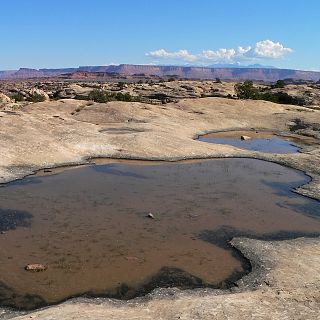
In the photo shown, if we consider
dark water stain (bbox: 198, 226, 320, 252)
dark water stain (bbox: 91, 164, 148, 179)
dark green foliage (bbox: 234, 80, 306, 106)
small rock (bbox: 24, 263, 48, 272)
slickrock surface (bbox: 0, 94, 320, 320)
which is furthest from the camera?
dark green foliage (bbox: 234, 80, 306, 106)

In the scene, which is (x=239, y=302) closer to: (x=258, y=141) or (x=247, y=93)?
(x=258, y=141)

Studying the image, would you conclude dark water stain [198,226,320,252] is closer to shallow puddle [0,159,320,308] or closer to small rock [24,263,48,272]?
shallow puddle [0,159,320,308]

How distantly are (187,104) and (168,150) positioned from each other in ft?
106

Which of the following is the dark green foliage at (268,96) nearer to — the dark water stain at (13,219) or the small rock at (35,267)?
the dark water stain at (13,219)

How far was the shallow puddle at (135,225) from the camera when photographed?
16281 mm

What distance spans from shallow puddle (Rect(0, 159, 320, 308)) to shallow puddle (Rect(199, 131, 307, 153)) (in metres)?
11.5

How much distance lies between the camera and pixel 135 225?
2166 centimetres

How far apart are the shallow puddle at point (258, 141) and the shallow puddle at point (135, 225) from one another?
37.6 ft

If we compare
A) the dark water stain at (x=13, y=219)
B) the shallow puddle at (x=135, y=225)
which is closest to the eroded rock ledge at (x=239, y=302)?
the shallow puddle at (x=135, y=225)

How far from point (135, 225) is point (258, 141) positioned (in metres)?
Answer: 31.5

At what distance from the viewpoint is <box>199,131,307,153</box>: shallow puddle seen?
4522cm

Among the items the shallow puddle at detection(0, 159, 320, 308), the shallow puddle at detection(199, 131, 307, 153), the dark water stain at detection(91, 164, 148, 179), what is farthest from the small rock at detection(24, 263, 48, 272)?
the shallow puddle at detection(199, 131, 307, 153)

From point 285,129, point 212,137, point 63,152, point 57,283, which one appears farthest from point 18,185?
point 285,129

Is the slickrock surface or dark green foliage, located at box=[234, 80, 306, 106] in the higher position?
dark green foliage, located at box=[234, 80, 306, 106]
